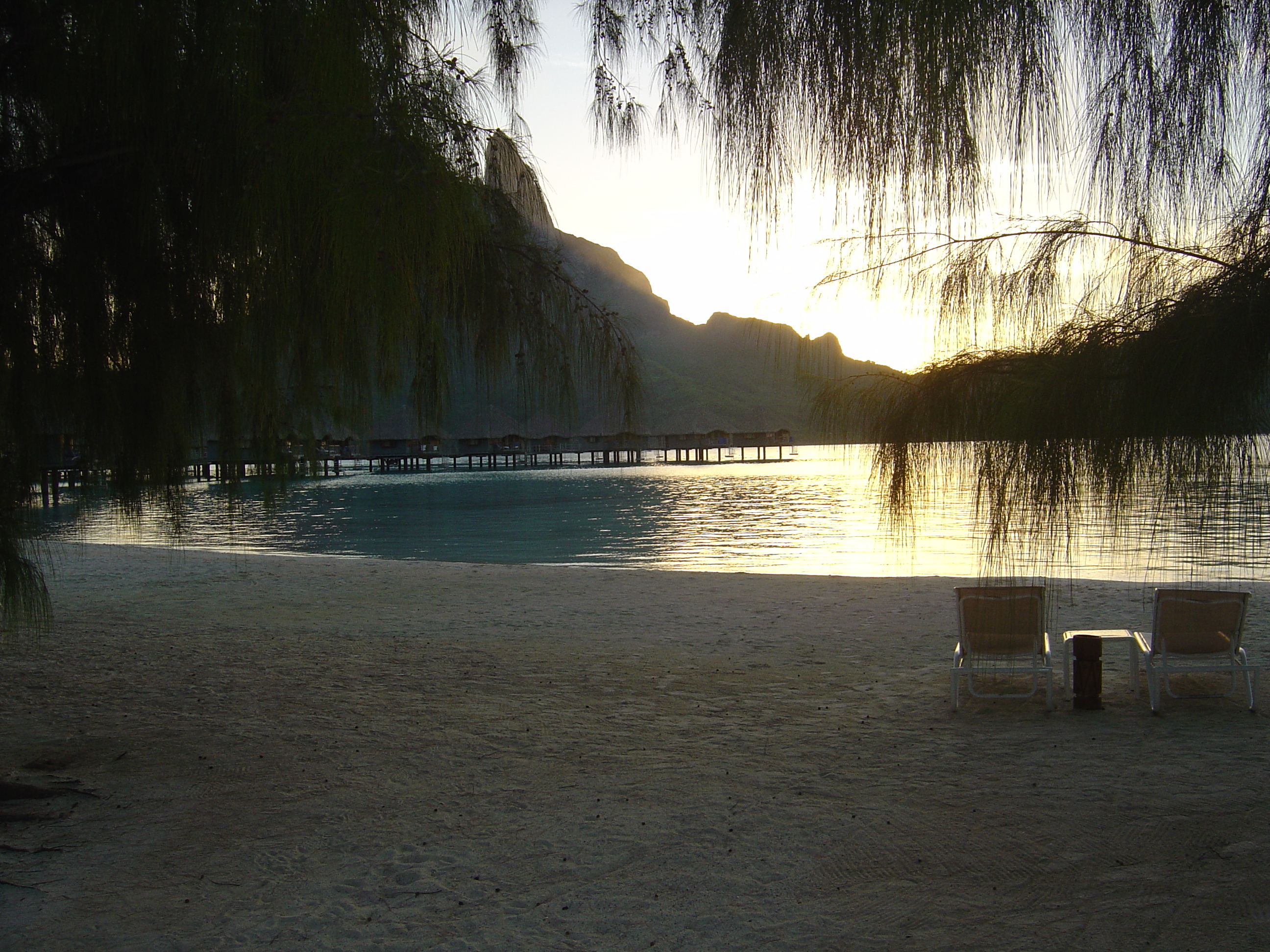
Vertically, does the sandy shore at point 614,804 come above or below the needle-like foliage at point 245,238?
below

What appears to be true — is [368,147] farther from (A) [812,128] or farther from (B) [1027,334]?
(B) [1027,334]

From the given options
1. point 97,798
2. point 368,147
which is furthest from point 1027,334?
point 97,798

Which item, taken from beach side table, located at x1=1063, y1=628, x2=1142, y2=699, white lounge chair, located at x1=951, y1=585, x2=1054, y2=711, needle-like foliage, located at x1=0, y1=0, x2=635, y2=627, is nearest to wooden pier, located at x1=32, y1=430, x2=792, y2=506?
needle-like foliage, located at x1=0, y1=0, x2=635, y2=627

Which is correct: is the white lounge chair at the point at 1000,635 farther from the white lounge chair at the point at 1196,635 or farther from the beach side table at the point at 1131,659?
the white lounge chair at the point at 1196,635

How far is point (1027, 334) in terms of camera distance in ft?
6.54

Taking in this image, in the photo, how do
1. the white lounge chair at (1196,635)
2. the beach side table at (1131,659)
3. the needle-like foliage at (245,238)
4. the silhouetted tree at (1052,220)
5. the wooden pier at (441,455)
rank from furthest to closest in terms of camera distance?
1. the beach side table at (1131,659)
2. the white lounge chair at (1196,635)
3. the wooden pier at (441,455)
4. the needle-like foliage at (245,238)
5. the silhouetted tree at (1052,220)

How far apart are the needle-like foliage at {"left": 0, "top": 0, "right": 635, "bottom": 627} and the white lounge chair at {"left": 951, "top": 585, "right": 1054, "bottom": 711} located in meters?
3.42

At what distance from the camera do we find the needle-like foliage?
2373 millimetres

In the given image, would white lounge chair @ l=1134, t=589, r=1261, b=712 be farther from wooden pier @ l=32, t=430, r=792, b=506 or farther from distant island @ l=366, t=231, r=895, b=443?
wooden pier @ l=32, t=430, r=792, b=506

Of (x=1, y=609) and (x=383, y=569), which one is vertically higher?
(x=1, y=609)

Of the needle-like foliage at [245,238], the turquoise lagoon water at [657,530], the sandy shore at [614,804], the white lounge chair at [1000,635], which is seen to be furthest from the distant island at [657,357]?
the white lounge chair at [1000,635]

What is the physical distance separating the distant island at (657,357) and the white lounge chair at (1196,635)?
3.06 metres

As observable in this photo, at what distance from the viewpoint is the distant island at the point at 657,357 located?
216cm

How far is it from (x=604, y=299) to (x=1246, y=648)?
264 inches
